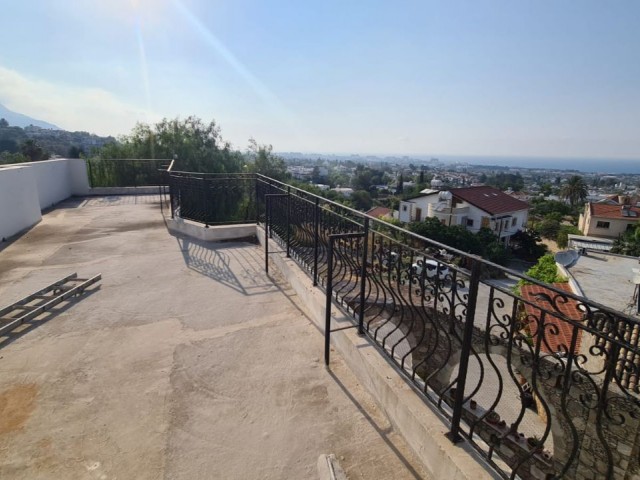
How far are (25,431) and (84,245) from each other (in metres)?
4.67

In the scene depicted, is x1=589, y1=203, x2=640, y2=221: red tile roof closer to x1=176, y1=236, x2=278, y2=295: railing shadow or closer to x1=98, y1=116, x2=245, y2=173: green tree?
x1=98, y1=116, x2=245, y2=173: green tree

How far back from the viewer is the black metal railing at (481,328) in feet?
4.36

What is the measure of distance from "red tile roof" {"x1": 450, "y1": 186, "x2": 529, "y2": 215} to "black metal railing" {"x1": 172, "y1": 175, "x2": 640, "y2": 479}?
33.1m

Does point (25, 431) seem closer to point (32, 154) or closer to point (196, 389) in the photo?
point (196, 389)

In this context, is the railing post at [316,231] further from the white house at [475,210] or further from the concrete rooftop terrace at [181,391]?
the white house at [475,210]

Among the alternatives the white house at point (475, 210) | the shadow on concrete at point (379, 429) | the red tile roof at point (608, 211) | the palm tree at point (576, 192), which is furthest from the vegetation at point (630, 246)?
the palm tree at point (576, 192)

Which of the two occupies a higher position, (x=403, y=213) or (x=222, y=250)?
(x=222, y=250)

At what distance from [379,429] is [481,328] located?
1411 mm

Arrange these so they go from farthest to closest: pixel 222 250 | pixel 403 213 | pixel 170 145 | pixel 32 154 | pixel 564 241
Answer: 1. pixel 403 213
2. pixel 564 241
3. pixel 32 154
4. pixel 170 145
5. pixel 222 250

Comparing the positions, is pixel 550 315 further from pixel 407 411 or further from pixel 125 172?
pixel 125 172

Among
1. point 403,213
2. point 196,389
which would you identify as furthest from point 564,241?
point 196,389

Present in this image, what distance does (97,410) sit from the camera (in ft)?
7.96

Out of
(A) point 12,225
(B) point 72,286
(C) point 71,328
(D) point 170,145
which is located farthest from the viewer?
(D) point 170,145

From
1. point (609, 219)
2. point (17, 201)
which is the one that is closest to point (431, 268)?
point (17, 201)
